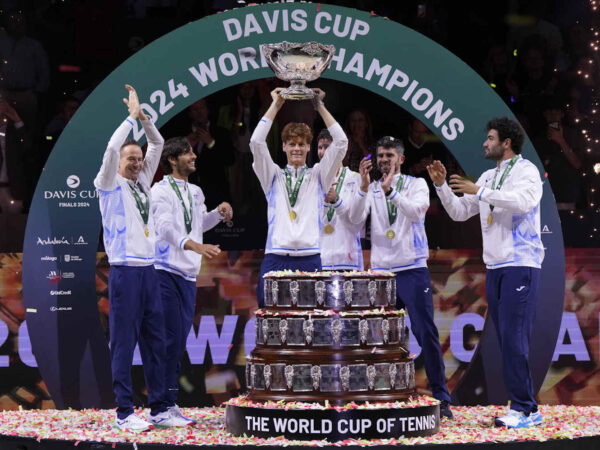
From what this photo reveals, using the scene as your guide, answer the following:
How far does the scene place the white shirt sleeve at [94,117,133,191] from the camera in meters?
6.62

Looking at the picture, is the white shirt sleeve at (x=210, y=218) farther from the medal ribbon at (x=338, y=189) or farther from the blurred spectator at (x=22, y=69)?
the blurred spectator at (x=22, y=69)

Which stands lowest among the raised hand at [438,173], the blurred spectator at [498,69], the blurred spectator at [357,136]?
the raised hand at [438,173]

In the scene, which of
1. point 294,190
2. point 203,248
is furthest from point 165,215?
point 294,190

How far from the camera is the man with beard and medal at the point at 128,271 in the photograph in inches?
263

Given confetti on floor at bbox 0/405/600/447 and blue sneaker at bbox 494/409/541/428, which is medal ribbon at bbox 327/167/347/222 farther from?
blue sneaker at bbox 494/409/541/428

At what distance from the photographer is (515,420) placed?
6719 millimetres

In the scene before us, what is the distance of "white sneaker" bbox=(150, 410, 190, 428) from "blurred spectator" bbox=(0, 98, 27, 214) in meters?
2.31

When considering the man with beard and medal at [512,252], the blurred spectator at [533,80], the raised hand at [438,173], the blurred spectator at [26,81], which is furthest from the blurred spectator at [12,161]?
the blurred spectator at [533,80]

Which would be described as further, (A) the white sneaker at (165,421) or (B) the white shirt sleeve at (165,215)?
(B) the white shirt sleeve at (165,215)

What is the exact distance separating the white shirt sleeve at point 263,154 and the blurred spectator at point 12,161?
2302mm

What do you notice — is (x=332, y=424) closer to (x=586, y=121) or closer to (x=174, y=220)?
(x=174, y=220)

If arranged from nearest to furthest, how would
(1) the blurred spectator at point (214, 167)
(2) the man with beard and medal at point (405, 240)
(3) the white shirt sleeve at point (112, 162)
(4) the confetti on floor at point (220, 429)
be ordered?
(4) the confetti on floor at point (220, 429) → (3) the white shirt sleeve at point (112, 162) → (2) the man with beard and medal at point (405, 240) → (1) the blurred spectator at point (214, 167)

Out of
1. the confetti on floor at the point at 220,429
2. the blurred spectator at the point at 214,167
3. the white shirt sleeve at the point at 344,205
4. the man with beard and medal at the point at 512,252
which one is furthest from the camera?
the blurred spectator at the point at 214,167

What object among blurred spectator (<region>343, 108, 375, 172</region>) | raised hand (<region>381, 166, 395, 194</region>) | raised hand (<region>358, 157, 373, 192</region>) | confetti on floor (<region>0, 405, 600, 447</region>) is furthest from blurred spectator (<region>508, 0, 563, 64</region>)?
confetti on floor (<region>0, 405, 600, 447</region>)
